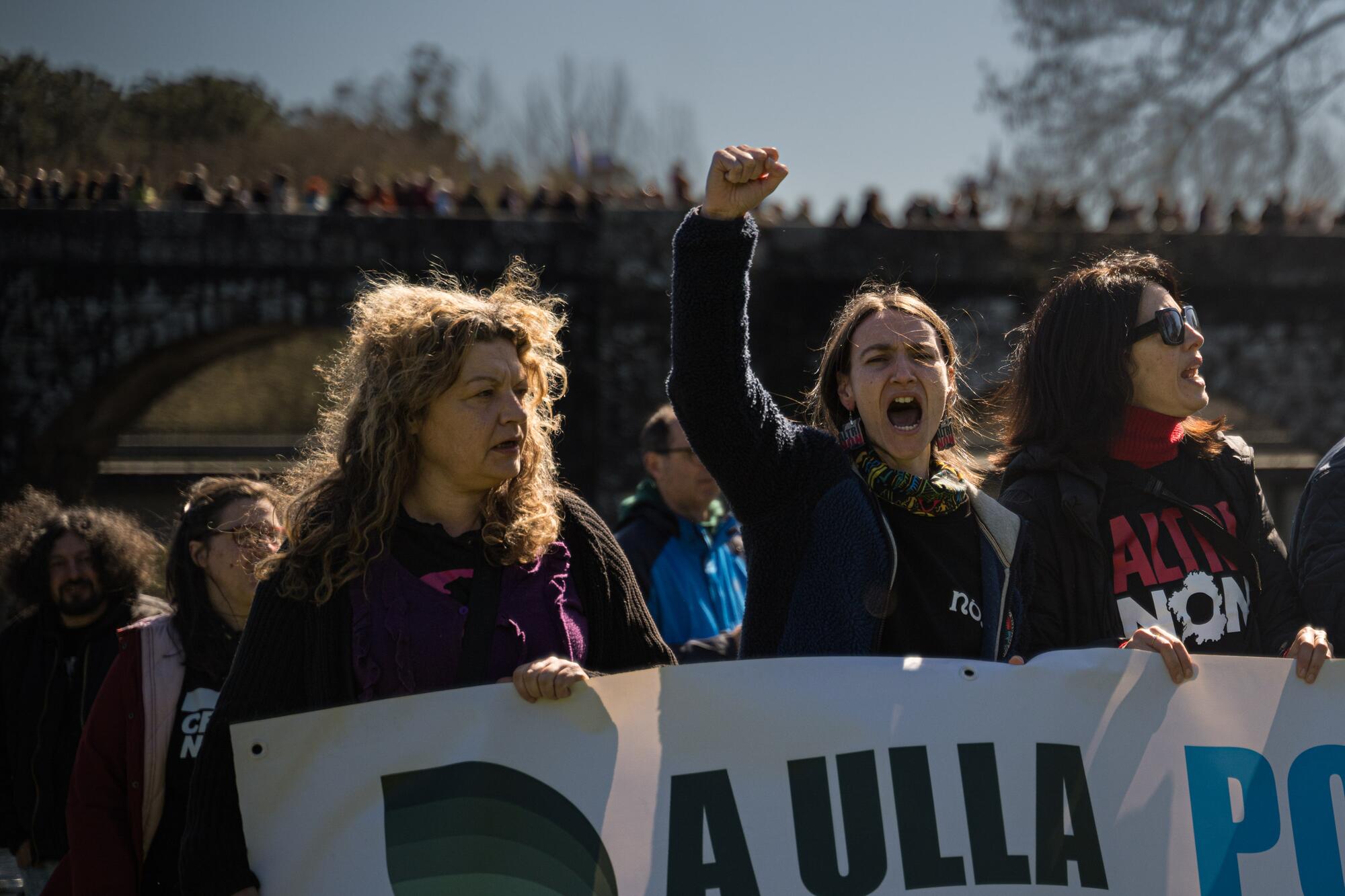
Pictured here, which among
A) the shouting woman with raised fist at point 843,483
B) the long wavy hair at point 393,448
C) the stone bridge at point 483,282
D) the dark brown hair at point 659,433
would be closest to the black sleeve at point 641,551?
the dark brown hair at point 659,433

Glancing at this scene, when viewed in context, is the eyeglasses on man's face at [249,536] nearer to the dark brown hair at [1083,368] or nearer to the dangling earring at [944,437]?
the dangling earring at [944,437]

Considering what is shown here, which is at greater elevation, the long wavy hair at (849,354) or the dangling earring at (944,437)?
the long wavy hair at (849,354)

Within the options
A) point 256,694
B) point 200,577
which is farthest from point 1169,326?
point 200,577

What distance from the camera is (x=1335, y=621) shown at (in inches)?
108

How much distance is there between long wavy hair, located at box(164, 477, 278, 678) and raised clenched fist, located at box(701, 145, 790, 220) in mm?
1409

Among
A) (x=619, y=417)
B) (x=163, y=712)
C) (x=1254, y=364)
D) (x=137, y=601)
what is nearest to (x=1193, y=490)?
(x=163, y=712)

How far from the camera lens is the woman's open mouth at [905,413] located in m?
2.64

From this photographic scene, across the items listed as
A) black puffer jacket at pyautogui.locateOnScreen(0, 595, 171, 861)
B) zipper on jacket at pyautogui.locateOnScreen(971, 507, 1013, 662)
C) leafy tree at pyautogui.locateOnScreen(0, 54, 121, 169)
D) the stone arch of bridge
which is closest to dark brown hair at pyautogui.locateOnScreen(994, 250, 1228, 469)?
zipper on jacket at pyautogui.locateOnScreen(971, 507, 1013, 662)

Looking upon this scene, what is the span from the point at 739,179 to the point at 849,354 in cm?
56

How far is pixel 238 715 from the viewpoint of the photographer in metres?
2.27

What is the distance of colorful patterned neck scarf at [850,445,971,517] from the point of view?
259 cm

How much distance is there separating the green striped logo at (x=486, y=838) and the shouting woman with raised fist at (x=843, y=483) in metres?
0.52

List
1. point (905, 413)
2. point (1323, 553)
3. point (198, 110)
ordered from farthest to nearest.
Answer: point (198, 110) → point (1323, 553) → point (905, 413)

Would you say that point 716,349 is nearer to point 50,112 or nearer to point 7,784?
point 7,784
